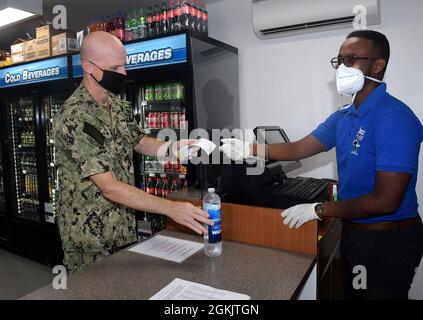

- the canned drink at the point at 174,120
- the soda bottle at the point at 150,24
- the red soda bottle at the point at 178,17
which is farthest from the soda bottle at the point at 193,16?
the canned drink at the point at 174,120

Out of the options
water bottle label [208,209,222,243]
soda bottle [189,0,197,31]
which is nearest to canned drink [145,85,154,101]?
soda bottle [189,0,197,31]

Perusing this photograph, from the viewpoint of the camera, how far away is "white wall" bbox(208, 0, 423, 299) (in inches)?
104

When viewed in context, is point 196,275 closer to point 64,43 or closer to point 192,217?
point 192,217

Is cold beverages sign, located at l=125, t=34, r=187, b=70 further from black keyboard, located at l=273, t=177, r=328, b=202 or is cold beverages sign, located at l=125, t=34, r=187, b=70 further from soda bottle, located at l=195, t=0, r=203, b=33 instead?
black keyboard, located at l=273, t=177, r=328, b=202

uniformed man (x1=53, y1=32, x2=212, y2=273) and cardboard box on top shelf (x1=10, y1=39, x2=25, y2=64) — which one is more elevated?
cardboard box on top shelf (x1=10, y1=39, x2=25, y2=64)

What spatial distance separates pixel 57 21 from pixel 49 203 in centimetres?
218

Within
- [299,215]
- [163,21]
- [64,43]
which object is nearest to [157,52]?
[163,21]

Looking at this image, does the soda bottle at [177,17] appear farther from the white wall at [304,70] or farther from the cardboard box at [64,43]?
the cardboard box at [64,43]

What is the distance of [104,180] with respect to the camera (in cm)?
161

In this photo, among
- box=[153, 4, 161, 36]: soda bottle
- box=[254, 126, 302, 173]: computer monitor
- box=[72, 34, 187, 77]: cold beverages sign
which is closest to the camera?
box=[254, 126, 302, 173]: computer monitor

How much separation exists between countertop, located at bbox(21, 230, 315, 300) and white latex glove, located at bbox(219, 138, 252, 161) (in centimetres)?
62

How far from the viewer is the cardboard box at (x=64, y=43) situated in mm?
3688

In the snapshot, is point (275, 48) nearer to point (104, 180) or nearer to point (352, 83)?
point (352, 83)

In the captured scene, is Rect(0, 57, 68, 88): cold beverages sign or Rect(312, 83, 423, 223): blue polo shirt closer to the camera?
Rect(312, 83, 423, 223): blue polo shirt
